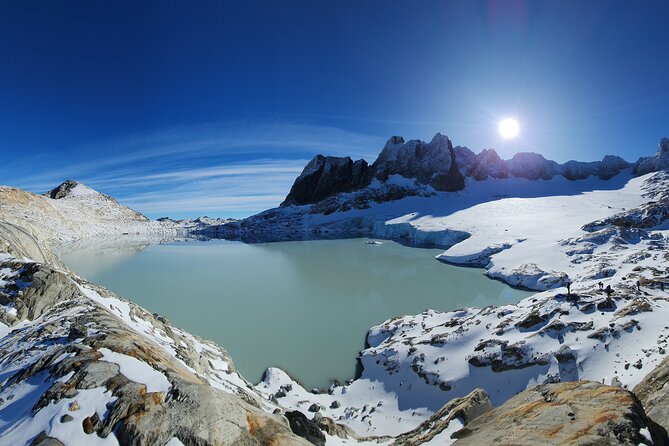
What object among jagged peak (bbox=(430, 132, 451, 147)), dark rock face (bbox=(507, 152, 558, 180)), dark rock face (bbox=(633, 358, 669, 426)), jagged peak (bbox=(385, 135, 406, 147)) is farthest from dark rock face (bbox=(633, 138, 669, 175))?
dark rock face (bbox=(633, 358, 669, 426))

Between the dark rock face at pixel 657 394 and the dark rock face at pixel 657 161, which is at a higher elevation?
the dark rock face at pixel 657 161

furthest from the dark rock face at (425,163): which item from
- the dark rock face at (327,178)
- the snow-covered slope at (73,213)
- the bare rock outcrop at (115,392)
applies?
the bare rock outcrop at (115,392)

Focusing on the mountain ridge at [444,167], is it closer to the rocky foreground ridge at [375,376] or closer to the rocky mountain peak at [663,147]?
the rocky mountain peak at [663,147]

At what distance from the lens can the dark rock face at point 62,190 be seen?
532 feet

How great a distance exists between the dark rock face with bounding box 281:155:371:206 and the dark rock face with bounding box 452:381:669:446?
148 meters

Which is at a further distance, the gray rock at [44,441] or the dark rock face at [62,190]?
the dark rock face at [62,190]

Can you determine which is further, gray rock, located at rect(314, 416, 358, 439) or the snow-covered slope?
the snow-covered slope

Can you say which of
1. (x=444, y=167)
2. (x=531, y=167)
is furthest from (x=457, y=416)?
(x=531, y=167)

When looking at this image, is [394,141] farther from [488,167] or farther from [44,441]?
[44,441]

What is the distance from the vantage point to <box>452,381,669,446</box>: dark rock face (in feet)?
12.7

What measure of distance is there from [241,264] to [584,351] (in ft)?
154

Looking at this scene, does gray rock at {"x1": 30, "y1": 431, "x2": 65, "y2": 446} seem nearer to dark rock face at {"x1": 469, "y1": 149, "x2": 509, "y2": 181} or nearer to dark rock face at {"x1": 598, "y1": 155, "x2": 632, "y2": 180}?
dark rock face at {"x1": 469, "y1": 149, "x2": 509, "y2": 181}

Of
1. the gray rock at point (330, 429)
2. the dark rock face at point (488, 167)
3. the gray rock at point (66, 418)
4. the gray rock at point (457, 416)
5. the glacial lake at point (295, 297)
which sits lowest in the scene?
the glacial lake at point (295, 297)

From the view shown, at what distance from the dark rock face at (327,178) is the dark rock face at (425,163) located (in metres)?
10.9
